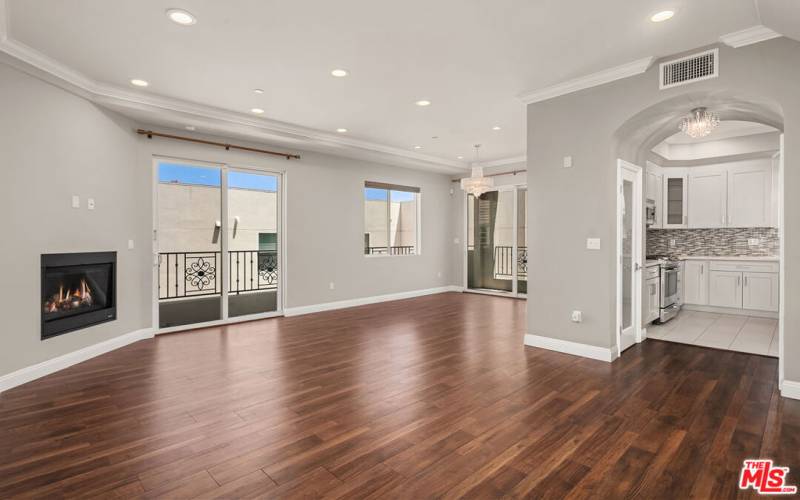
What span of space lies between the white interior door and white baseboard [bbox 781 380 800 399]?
1.32 meters

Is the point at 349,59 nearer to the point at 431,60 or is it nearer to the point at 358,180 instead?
the point at 431,60

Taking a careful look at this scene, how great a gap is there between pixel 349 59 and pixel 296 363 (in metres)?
2.95

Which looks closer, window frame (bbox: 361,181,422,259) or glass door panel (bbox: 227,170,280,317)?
glass door panel (bbox: 227,170,280,317)

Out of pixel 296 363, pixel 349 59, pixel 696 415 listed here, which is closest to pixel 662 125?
pixel 696 415

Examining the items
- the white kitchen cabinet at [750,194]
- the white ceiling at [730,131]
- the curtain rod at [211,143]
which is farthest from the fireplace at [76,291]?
the white kitchen cabinet at [750,194]

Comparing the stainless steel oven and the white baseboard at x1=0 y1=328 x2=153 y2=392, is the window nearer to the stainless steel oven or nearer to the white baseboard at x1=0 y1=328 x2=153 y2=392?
the white baseboard at x1=0 y1=328 x2=153 y2=392

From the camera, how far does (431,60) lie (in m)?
3.76

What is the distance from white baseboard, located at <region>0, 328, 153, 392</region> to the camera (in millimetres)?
3471

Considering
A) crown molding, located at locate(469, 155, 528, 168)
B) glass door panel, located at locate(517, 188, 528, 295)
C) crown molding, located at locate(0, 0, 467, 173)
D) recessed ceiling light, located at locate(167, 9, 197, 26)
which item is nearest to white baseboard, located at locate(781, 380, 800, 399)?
recessed ceiling light, located at locate(167, 9, 197, 26)

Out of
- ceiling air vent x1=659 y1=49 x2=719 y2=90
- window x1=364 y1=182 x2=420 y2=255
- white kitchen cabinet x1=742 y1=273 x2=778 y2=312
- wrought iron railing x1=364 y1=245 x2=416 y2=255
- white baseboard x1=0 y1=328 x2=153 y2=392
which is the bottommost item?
white baseboard x1=0 y1=328 x2=153 y2=392

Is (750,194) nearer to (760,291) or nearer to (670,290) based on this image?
(760,291)

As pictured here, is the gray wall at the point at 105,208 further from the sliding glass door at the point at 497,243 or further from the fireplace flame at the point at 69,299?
the sliding glass door at the point at 497,243

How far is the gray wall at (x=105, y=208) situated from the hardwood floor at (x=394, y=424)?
615 mm

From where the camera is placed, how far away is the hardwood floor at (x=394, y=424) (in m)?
2.09
